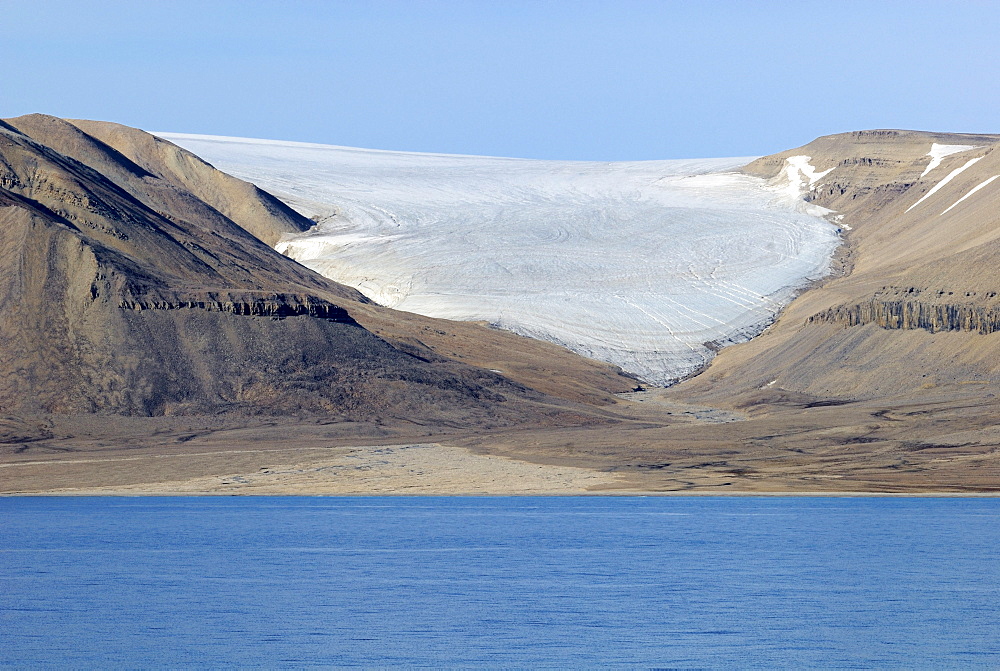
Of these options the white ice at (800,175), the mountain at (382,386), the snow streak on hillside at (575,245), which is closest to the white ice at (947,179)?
the snow streak on hillside at (575,245)

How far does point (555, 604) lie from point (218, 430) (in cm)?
3973

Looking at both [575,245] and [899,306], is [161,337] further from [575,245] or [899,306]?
[575,245]

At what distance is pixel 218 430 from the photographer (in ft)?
→ 231

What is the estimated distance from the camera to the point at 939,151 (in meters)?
140

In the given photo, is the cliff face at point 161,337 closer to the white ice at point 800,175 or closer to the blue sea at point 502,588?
the blue sea at point 502,588

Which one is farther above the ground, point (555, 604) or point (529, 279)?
point (529, 279)

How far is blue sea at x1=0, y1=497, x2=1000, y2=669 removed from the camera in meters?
27.7

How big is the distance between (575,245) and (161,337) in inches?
2232

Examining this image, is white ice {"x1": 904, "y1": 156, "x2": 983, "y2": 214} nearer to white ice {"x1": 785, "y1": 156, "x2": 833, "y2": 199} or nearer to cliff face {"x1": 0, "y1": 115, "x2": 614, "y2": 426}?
white ice {"x1": 785, "y1": 156, "x2": 833, "y2": 199}

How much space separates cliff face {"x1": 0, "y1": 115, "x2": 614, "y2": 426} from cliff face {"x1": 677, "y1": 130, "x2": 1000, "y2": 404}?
16615mm

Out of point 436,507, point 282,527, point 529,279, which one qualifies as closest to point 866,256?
point 529,279

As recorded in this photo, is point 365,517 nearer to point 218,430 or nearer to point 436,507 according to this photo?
point 436,507

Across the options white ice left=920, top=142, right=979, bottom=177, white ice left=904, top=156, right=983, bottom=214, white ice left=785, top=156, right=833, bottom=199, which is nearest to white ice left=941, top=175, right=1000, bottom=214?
white ice left=904, top=156, right=983, bottom=214

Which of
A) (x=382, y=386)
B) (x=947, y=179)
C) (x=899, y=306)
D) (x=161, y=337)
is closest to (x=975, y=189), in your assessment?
(x=947, y=179)
